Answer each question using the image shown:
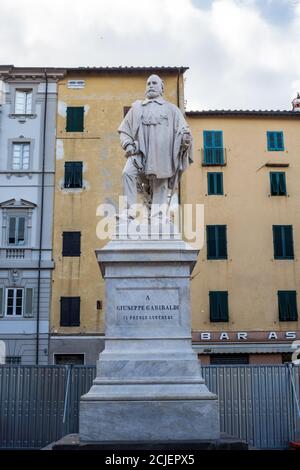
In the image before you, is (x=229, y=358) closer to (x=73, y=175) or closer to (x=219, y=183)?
(x=219, y=183)

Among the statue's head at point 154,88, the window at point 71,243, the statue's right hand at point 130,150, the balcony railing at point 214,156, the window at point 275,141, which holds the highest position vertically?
the window at point 275,141

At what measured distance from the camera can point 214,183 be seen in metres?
32.8

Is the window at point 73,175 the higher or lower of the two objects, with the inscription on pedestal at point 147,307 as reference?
higher

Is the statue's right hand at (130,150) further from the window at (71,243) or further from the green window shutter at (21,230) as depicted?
the green window shutter at (21,230)

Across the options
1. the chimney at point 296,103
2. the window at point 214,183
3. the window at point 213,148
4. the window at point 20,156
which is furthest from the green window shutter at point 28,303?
the chimney at point 296,103

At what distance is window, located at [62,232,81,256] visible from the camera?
3156 centimetres

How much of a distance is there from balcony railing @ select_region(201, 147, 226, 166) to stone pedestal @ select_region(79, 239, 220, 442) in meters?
24.3

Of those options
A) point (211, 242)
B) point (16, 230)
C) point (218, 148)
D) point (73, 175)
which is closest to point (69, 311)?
point (16, 230)

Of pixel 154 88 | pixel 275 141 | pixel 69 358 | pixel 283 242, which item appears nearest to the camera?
pixel 154 88

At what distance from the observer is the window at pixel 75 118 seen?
109ft

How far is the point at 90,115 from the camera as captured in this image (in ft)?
110

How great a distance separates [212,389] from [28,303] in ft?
54.9

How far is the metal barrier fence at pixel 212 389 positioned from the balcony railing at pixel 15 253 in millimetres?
15456

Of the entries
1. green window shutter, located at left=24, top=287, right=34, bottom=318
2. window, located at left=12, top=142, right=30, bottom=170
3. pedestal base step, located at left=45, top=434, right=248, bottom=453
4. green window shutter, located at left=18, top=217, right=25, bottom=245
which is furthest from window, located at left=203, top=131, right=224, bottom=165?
pedestal base step, located at left=45, top=434, right=248, bottom=453
